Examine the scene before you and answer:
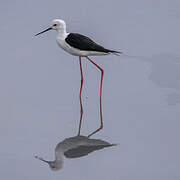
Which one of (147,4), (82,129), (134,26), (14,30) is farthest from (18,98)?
(147,4)

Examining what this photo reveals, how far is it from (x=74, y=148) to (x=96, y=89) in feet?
4.11

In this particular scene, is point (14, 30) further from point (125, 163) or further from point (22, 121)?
point (125, 163)

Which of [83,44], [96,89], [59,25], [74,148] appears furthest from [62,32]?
[74,148]

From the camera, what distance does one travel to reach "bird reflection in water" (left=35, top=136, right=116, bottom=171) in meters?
4.07

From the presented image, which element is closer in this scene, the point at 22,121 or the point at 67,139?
the point at 67,139

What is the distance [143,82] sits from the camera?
5574mm

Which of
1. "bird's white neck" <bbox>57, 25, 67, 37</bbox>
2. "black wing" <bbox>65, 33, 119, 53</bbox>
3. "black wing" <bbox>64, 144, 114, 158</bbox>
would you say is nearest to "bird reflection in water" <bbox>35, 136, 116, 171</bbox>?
"black wing" <bbox>64, 144, 114, 158</bbox>

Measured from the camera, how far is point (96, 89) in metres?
5.44

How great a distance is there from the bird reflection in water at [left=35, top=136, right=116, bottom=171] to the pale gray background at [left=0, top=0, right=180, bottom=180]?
6cm

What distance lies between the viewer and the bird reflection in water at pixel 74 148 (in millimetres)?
4070

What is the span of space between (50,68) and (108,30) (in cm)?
121

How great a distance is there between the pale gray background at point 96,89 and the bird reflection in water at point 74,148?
58mm

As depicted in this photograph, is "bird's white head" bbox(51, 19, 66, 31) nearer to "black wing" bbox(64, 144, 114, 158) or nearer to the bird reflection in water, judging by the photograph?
the bird reflection in water

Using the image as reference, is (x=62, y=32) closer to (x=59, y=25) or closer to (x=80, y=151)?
(x=59, y=25)
